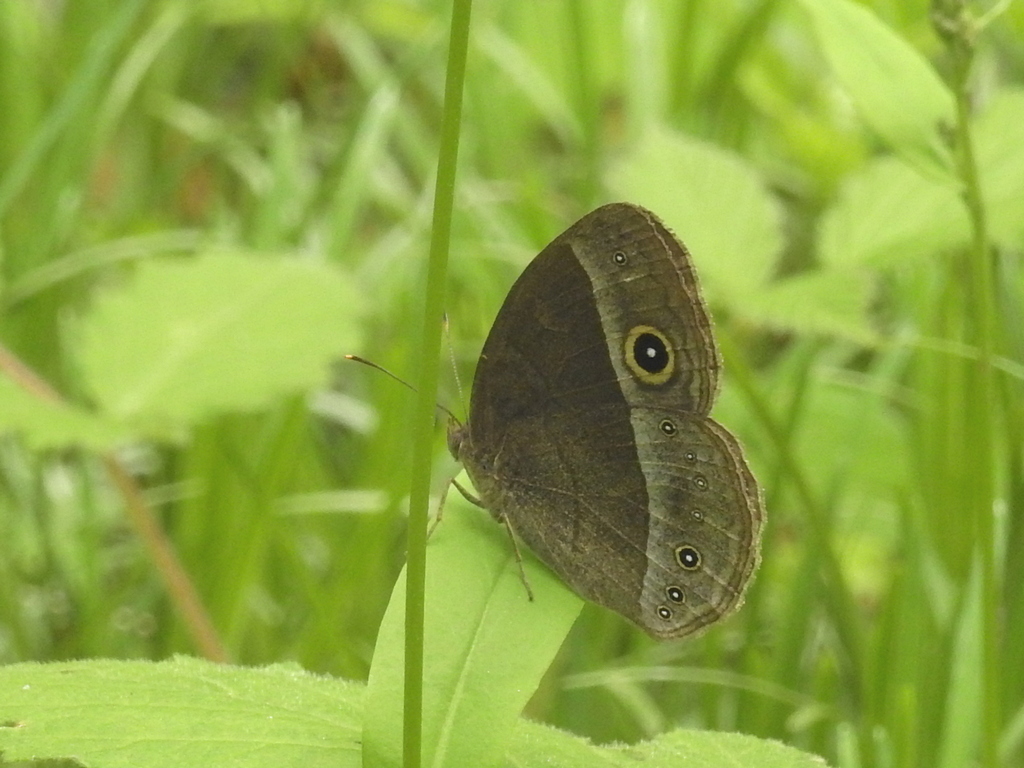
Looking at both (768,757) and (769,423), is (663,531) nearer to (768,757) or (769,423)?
(769,423)

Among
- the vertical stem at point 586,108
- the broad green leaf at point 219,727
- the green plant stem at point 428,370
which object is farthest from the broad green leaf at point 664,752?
the vertical stem at point 586,108

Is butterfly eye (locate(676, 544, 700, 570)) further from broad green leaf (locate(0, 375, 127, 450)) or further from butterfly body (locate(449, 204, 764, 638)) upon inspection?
broad green leaf (locate(0, 375, 127, 450))

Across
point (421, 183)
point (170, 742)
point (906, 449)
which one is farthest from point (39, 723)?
point (421, 183)

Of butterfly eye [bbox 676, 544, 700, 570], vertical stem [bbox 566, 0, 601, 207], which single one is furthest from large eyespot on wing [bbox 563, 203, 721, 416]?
vertical stem [bbox 566, 0, 601, 207]

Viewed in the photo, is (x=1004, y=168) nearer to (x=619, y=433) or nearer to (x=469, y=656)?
(x=619, y=433)

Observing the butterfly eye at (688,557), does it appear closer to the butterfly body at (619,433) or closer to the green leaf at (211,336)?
the butterfly body at (619,433)
